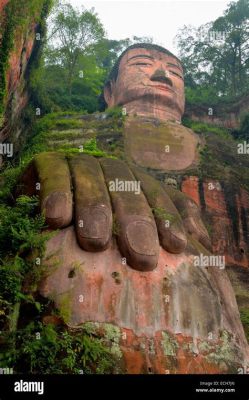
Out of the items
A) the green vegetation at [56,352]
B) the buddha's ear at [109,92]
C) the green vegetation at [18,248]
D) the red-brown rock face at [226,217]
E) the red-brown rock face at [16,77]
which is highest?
the buddha's ear at [109,92]

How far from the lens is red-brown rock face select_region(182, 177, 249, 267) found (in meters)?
10.3

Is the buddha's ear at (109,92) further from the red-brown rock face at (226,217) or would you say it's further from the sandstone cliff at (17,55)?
the red-brown rock face at (226,217)

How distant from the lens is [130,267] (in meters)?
6.71

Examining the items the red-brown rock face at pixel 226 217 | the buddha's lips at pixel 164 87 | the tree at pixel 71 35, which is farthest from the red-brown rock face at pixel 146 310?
the tree at pixel 71 35

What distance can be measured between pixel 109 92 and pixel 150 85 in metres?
2.66

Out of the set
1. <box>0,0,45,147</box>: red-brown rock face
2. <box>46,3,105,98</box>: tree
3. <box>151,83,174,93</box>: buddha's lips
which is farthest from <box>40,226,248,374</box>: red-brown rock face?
<box>46,3,105,98</box>: tree

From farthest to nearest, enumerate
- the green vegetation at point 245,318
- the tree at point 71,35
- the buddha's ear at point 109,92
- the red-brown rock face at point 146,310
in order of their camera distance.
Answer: the tree at point 71,35 < the buddha's ear at point 109,92 < the green vegetation at point 245,318 < the red-brown rock face at point 146,310

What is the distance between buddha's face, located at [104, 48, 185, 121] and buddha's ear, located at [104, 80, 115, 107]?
0.18 meters

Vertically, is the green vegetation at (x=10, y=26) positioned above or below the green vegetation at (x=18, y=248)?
above

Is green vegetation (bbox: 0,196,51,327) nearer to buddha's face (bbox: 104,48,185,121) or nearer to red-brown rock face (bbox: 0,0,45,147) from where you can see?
red-brown rock face (bbox: 0,0,45,147)

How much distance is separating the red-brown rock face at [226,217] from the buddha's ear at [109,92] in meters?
6.45

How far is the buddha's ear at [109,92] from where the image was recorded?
17016 mm
